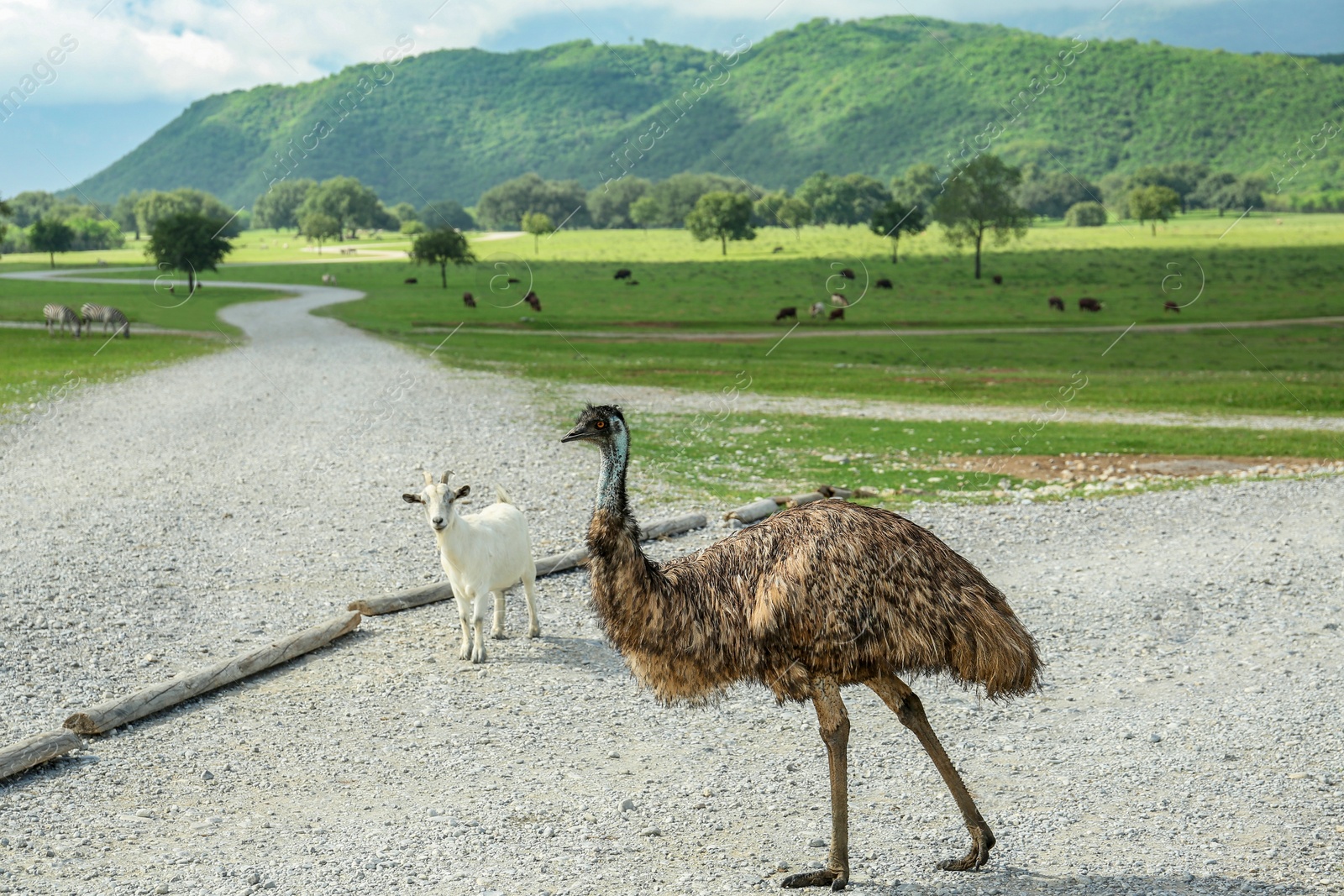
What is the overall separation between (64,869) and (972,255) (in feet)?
388

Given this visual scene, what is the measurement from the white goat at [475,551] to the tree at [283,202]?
171 m

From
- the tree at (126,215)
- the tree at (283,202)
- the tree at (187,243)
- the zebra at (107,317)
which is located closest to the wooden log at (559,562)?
the zebra at (107,317)

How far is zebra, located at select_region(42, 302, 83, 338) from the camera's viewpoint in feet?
172

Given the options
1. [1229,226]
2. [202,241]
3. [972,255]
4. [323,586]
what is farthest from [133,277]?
[1229,226]

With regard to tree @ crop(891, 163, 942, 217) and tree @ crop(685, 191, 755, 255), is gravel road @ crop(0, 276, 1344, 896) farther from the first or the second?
tree @ crop(891, 163, 942, 217)

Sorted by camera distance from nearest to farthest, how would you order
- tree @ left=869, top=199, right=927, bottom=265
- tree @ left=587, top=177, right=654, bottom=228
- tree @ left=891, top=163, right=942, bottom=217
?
tree @ left=869, top=199, right=927, bottom=265, tree @ left=891, top=163, right=942, bottom=217, tree @ left=587, top=177, right=654, bottom=228

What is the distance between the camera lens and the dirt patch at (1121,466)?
21406 mm

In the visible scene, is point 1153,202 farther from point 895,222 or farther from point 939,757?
point 939,757

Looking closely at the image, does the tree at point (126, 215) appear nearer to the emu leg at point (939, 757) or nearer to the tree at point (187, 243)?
the tree at point (187, 243)

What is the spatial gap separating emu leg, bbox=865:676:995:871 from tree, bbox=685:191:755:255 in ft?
407

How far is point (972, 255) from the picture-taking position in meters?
117

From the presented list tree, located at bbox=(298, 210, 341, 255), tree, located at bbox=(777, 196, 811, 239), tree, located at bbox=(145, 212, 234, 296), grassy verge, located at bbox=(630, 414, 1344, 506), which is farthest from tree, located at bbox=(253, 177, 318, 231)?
grassy verge, located at bbox=(630, 414, 1344, 506)

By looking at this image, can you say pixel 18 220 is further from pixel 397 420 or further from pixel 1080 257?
pixel 397 420

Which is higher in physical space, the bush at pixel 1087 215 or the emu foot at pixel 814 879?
the bush at pixel 1087 215
